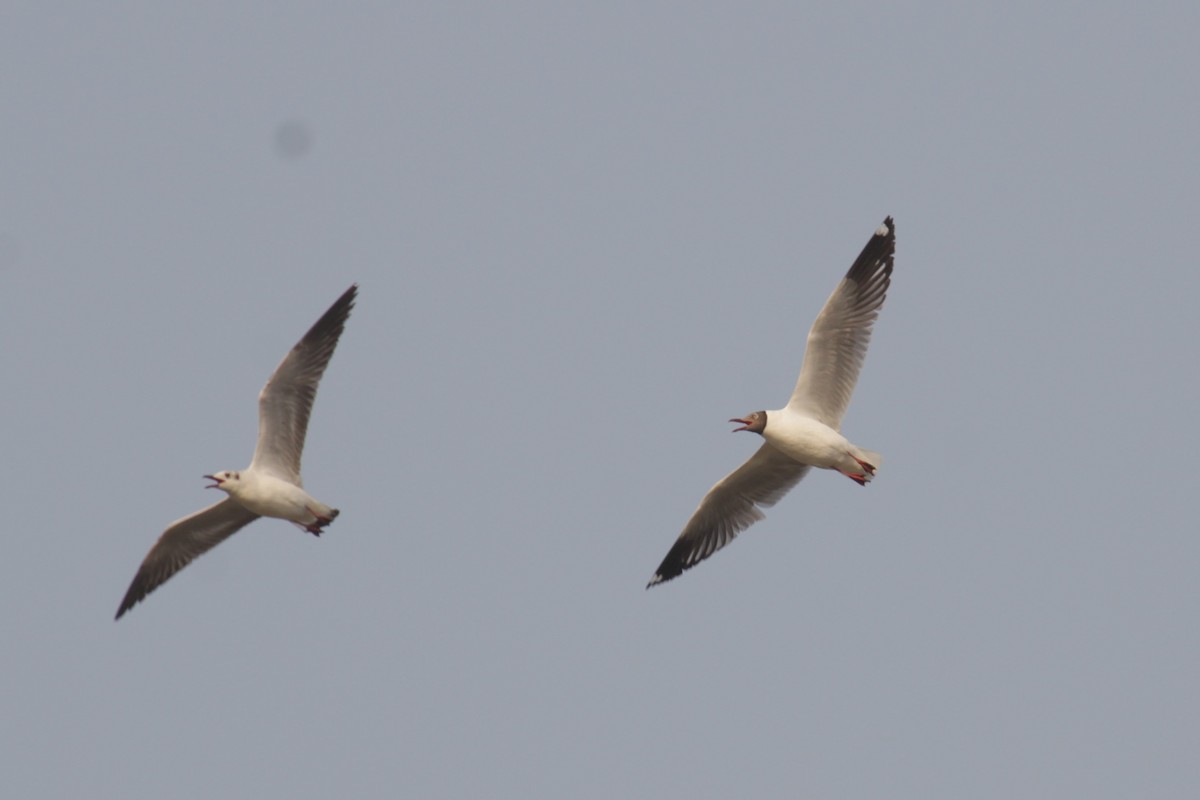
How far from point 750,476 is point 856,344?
85.7 inches

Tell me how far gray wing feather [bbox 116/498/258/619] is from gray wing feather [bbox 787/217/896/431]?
21.7ft

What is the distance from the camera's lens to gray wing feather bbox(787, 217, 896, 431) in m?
20.5

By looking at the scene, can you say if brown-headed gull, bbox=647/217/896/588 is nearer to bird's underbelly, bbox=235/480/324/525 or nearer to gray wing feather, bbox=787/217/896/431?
gray wing feather, bbox=787/217/896/431

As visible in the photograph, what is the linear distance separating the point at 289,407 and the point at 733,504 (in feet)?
17.2

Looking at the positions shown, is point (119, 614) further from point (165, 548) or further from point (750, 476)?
point (750, 476)

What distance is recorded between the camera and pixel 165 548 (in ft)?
73.5

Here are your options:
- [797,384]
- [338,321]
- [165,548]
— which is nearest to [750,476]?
[797,384]

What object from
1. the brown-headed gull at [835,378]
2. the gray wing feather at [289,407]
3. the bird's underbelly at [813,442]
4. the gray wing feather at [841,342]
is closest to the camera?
the bird's underbelly at [813,442]

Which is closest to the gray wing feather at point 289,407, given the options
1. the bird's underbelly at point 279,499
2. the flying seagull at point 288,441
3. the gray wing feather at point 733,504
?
the flying seagull at point 288,441

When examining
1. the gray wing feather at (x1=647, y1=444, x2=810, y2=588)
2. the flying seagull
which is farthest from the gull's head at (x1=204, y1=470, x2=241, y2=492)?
the gray wing feather at (x1=647, y1=444, x2=810, y2=588)

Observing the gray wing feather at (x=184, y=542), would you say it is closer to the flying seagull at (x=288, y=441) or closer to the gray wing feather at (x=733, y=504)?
the flying seagull at (x=288, y=441)

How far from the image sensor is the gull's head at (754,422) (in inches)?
807

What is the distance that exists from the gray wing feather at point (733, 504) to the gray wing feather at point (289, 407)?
465cm

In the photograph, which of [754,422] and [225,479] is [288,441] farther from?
[754,422]
